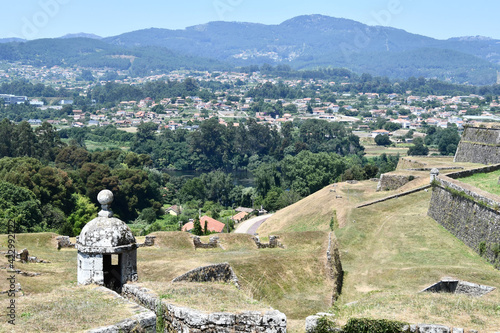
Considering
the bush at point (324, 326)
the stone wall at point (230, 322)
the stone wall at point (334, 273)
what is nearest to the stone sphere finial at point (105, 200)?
the stone wall at point (230, 322)

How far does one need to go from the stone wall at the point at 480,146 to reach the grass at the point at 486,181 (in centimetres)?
1053

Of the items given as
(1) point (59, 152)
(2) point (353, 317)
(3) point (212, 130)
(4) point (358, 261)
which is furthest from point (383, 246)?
(3) point (212, 130)

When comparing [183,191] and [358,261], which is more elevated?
[358,261]

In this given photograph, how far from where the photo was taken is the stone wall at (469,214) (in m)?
24.4

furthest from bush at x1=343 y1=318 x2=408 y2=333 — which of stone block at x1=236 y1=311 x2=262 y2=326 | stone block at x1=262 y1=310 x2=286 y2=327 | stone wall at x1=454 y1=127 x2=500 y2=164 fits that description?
stone wall at x1=454 y1=127 x2=500 y2=164

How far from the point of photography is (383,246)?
29.1m

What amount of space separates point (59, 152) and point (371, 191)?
53444 millimetres

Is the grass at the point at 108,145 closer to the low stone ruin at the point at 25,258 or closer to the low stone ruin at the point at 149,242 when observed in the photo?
the low stone ruin at the point at 149,242

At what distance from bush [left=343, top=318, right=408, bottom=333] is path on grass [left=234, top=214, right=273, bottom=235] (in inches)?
1486

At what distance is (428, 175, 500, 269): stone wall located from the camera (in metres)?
24.4

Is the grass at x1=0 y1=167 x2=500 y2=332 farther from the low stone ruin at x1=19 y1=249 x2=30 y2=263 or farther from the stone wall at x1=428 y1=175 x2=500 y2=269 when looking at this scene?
the low stone ruin at x1=19 y1=249 x2=30 y2=263

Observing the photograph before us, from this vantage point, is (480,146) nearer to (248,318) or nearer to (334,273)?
(334,273)

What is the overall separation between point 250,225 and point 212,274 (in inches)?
1532

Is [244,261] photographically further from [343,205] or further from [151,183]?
[151,183]
